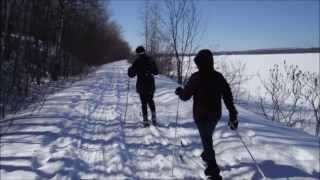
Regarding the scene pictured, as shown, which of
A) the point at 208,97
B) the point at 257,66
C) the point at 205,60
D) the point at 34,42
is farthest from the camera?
the point at 257,66

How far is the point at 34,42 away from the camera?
26.9m

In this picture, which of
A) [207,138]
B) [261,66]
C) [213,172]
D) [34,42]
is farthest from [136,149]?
[261,66]

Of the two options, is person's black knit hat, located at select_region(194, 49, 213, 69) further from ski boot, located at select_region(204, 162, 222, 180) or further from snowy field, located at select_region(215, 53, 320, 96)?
snowy field, located at select_region(215, 53, 320, 96)

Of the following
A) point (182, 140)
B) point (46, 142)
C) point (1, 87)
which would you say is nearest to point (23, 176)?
point (46, 142)

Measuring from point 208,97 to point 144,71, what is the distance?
5057mm

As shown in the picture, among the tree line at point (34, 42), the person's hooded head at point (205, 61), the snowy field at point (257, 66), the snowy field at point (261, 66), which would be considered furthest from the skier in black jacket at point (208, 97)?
the snowy field at point (261, 66)

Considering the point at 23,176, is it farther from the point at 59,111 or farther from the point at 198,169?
the point at 59,111

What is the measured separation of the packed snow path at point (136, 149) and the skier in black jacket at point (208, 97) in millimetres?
526

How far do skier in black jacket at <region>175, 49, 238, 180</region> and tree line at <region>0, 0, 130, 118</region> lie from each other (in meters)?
9.76

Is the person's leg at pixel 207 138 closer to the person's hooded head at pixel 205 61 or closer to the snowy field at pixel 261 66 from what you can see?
the person's hooded head at pixel 205 61

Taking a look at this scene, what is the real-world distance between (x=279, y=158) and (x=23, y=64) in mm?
19830

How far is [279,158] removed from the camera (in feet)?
25.3

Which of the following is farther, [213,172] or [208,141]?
[208,141]

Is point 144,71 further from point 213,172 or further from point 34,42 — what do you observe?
point 34,42
